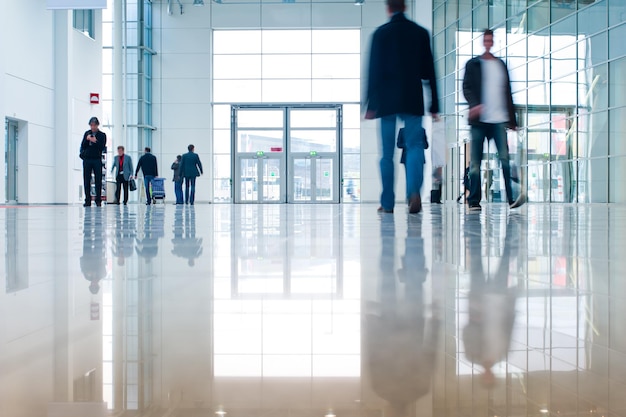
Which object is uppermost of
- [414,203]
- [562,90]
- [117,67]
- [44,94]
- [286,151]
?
[117,67]

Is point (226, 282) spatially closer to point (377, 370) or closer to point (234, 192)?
point (377, 370)

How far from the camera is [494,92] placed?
7.89 meters

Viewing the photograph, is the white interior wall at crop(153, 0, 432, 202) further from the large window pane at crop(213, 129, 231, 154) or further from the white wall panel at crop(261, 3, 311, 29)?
the large window pane at crop(213, 129, 231, 154)

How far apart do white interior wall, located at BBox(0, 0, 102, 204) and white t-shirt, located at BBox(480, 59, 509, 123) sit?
47.7ft

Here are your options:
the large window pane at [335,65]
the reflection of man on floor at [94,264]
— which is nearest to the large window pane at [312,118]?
the large window pane at [335,65]

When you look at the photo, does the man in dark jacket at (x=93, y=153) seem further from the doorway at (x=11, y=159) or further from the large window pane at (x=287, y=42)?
the large window pane at (x=287, y=42)

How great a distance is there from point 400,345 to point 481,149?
25.5 feet

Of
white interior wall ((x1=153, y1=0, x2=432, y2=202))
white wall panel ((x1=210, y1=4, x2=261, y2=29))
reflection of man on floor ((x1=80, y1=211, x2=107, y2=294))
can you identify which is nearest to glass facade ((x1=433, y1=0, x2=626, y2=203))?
white interior wall ((x1=153, y1=0, x2=432, y2=202))

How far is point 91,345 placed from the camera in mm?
875

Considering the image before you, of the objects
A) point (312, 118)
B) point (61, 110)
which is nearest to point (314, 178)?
point (312, 118)

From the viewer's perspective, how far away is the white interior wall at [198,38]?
32062 millimetres

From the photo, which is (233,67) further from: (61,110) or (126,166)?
(126,166)

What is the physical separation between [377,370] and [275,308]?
46cm

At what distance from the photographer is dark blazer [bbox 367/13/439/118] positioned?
645 centimetres
